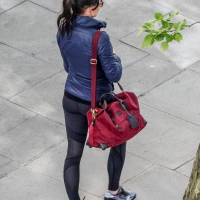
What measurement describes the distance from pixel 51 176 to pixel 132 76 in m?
2.06

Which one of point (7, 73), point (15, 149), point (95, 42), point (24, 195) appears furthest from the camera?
point (7, 73)

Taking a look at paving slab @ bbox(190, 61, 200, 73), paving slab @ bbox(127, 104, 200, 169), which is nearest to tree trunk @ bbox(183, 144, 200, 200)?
paving slab @ bbox(127, 104, 200, 169)

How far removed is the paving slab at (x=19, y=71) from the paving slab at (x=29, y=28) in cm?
18

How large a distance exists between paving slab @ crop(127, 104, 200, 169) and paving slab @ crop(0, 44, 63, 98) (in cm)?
141

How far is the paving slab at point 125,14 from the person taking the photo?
9.29m

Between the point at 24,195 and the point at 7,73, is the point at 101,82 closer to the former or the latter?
the point at 24,195

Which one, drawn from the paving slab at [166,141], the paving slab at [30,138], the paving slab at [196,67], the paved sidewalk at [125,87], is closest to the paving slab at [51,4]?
the paved sidewalk at [125,87]

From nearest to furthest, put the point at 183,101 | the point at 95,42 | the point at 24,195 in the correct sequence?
the point at 95,42 < the point at 24,195 < the point at 183,101

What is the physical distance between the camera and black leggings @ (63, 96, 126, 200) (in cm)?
565

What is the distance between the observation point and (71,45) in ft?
17.6

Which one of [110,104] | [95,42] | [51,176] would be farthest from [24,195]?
[95,42]

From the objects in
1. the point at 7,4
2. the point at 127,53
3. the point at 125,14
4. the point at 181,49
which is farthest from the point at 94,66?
the point at 7,4

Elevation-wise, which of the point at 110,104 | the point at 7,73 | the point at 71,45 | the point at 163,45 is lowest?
the point at 7,73

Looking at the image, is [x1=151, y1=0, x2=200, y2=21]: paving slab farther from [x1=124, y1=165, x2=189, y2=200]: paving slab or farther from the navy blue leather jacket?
the navy blue leather jacket
